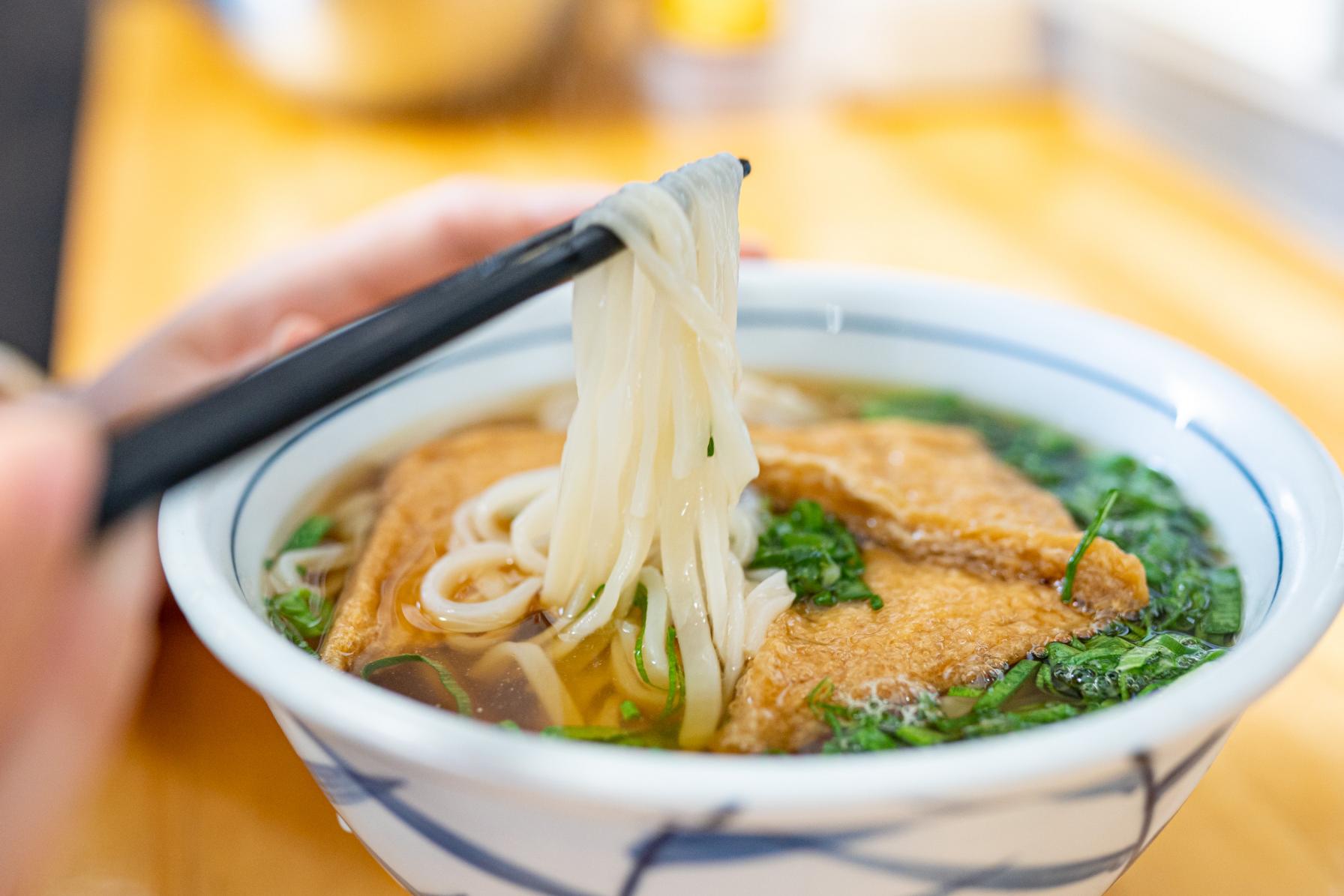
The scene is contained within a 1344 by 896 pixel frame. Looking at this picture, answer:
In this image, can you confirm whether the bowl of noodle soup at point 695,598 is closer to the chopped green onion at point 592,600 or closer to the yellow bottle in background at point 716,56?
the chopped green onion at point 592,600

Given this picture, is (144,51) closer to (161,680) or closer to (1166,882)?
(161,680)

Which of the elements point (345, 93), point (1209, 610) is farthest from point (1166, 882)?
point (345, 93)

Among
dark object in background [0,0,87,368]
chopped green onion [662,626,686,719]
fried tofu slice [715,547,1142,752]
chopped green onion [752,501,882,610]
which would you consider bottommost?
dark object in background [0,0,87,368]

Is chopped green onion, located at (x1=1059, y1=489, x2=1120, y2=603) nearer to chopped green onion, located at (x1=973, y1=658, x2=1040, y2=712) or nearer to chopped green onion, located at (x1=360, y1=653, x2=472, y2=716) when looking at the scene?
chopped green onion, located at (x1=973, y1=658, x2=1040, y2=712)

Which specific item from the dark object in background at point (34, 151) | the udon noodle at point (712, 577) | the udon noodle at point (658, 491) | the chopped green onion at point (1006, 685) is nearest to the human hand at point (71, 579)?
the udon noodle at point (712, 577)

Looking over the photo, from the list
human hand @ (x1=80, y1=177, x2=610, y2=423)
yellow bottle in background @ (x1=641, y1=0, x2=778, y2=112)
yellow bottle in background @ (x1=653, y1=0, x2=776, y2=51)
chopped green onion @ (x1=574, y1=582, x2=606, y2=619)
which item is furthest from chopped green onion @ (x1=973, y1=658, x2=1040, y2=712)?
yellow bottle in background @ (x1=653, y1=0, x2=776, y2=51)
